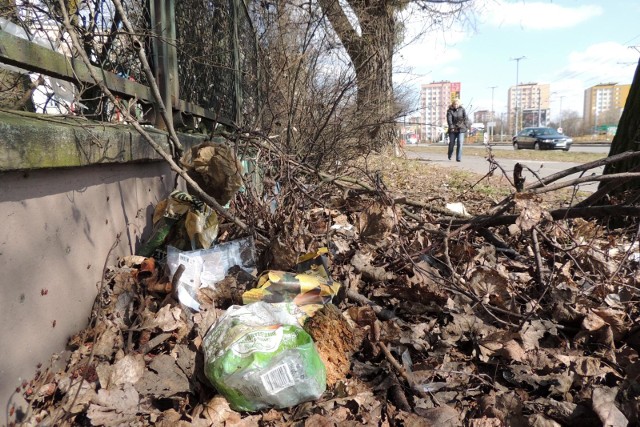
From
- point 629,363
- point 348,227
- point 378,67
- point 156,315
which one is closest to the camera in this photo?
point 629,363

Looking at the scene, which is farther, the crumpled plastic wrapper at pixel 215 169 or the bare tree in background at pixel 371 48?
the bare tree in background at pixel 371 48

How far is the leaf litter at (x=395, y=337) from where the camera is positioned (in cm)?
157

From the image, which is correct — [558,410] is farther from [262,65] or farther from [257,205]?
[262,65]

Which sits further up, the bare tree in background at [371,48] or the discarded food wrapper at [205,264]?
the bare tree in background at [371,48]

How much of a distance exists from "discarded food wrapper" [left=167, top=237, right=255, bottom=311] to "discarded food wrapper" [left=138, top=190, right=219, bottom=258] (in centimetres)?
15

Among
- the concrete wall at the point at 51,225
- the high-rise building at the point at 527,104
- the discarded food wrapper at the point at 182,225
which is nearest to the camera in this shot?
the concrete wall at the point at 51,225

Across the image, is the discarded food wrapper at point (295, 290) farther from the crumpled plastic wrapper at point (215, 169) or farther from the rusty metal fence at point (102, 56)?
the rusty metal fence at point (102, 56)

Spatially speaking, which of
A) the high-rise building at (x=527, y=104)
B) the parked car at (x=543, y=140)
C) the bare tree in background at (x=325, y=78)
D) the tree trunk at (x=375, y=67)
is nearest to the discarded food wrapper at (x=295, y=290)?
the bare tree in background at (x=325, y=78)

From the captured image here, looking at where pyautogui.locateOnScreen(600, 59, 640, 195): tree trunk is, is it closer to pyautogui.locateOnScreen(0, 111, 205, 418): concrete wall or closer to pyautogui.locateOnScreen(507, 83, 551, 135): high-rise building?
pyautogui.locateOnScreen(0, 111, 205, 418): concrete wall

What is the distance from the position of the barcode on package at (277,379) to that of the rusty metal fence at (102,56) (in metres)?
1.42

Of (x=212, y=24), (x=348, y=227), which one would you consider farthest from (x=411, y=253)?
(x=212, y=24)

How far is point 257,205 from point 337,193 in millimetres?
1203

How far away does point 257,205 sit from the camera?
2.78 meters

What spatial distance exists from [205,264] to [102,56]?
124 cm
